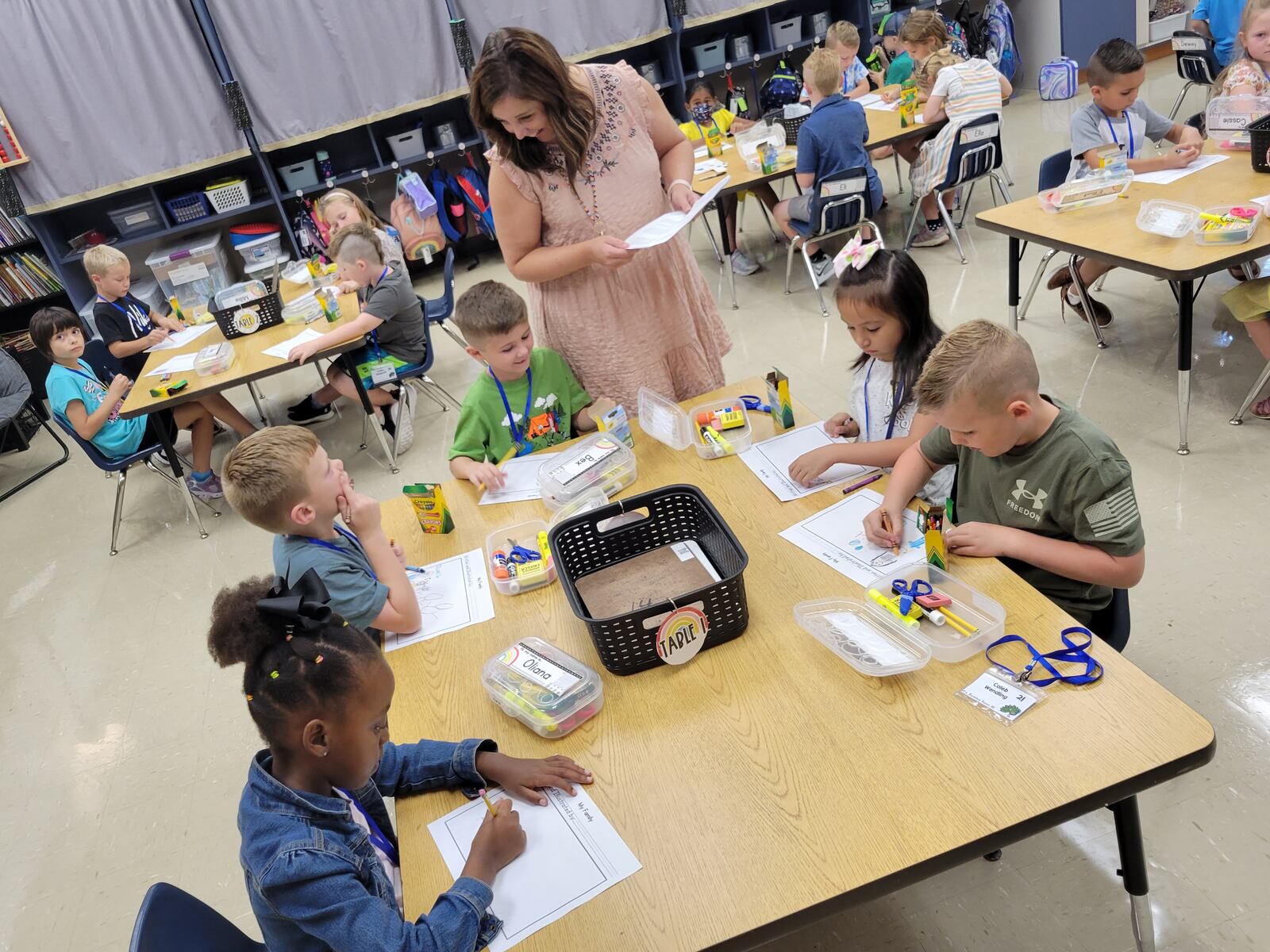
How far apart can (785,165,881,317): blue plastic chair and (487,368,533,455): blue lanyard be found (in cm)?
272

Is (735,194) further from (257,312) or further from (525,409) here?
(525,409)

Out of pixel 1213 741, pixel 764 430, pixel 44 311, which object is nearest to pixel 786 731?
pixel 1213 741

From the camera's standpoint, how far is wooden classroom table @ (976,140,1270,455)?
2.61 metres

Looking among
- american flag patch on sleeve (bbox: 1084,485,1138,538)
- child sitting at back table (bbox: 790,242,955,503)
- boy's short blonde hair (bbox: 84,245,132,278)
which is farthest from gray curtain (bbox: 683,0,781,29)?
american flag patch on sleeve (bbox: 1084,485,1138,538)

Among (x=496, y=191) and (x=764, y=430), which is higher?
(x=496, y=191)

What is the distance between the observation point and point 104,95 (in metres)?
5.92

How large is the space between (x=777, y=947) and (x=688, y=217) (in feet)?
5.66

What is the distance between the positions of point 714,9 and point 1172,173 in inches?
188

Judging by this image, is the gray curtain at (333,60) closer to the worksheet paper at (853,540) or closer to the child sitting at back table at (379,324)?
the child sitting at back table at (379,324)

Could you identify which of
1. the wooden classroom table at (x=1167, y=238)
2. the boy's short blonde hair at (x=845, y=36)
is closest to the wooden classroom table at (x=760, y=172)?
the boy's short blonde hair at (x=845, y=36)

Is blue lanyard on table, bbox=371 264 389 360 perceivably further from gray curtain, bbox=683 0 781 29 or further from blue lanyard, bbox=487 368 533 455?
gray curtain, bbox=683 0 781 29

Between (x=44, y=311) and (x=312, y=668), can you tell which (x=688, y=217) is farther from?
(x=44, y=311)

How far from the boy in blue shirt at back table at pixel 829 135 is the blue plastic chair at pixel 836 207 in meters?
0.04

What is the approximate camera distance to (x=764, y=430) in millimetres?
2127
